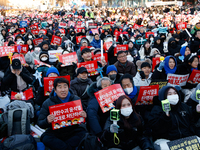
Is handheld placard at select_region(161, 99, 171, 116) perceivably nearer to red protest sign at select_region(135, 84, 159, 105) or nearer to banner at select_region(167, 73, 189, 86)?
red protest sign at select_region(135, 84, 159, 105)

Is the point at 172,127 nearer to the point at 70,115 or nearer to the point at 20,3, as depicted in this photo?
the point at 70,115

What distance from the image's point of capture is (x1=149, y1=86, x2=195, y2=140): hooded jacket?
2879mm

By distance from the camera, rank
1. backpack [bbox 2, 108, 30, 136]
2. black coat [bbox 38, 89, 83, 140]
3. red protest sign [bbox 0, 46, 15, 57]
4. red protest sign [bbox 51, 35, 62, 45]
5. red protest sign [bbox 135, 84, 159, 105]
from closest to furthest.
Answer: black coat [bbox 38, 89, 83, 140] → backpack [bbox 2, 108, 30, 136] → red protest sign [bbox 135, 84, 159, 105] → red protest sign [bbox 0, 46, 15, 57] → red protest sign [bbox 51, 35, 62, 45]

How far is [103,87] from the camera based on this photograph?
11.1 ft

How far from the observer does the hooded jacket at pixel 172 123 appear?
9.45ft

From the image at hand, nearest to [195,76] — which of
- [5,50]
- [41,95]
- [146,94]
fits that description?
[146,94]

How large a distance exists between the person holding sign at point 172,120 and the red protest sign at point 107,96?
629 mm

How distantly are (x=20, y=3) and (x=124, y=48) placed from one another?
199ft

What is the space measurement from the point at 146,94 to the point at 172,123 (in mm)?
752

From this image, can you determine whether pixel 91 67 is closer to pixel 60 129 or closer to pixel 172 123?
pixel 60 129

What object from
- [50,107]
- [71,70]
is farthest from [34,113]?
[71,70]

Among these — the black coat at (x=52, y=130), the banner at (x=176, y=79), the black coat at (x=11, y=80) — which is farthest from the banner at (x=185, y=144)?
the black coat at (x=11, y=80)

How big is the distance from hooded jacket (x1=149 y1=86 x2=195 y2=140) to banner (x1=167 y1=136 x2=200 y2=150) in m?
0.29

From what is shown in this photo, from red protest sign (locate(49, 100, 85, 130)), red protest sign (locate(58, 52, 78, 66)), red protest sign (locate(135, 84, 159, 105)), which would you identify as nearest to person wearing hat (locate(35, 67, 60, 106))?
red protest sign (locate(49, 100, 85, 130))
